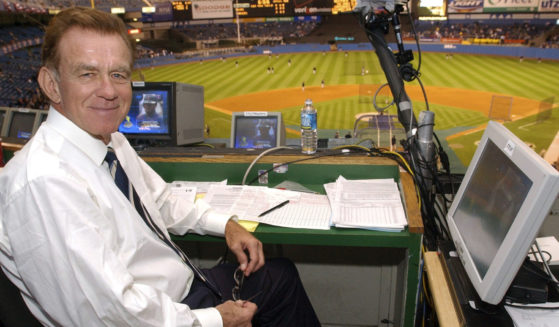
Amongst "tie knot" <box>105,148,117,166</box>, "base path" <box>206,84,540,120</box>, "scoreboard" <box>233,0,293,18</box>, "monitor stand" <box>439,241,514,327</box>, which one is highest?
"scoreboard" <box>233,0,293,18</box>

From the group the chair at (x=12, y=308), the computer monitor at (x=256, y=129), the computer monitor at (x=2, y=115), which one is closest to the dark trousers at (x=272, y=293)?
the chair at (x=12, y=308)

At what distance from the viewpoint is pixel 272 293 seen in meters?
1.41

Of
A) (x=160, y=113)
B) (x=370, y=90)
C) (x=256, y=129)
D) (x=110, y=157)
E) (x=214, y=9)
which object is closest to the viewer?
(x=110, y=157)

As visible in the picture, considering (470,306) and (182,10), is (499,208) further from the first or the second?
(182,10)

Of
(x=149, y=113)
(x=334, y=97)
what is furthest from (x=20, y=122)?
(x=334, y=97)

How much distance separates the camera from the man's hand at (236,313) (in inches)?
42.5

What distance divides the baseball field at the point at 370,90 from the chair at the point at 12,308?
19.4 ft

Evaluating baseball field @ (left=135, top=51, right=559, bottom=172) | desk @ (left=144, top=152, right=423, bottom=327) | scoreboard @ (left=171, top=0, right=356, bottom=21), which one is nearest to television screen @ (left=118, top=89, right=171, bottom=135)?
desk @ (left=144, top=152, right=423, bottom=327)

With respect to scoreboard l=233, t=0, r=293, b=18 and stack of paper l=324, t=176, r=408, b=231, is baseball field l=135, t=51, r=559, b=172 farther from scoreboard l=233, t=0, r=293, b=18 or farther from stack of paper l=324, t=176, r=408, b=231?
stack of paper l=324, t=176, r=408, b=231

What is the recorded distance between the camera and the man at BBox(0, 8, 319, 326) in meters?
0.82

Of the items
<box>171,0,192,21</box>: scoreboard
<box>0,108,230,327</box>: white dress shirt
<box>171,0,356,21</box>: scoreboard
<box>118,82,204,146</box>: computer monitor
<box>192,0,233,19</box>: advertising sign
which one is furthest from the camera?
<box>171,0,192,21</box>: scoreboard

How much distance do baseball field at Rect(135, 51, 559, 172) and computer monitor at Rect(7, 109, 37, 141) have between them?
4512mm

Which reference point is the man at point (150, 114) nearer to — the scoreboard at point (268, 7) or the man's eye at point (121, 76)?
the man's eye at point (121, 76)

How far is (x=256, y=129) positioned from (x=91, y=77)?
65.8 inches
